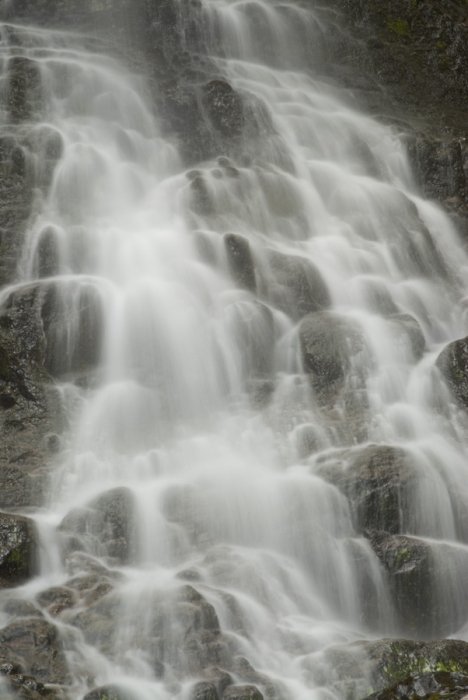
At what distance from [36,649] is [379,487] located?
450 cm

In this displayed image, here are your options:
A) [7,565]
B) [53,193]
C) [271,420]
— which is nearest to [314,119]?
[53,193]

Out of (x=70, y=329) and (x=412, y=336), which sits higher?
(x=70, y=329)

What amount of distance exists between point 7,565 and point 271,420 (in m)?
4.63

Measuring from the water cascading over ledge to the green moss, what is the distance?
4.87 meters

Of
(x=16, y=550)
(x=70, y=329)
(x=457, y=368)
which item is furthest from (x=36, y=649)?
(x=457, y=368)

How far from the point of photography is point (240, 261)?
13578mm

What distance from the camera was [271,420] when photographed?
11.2 m

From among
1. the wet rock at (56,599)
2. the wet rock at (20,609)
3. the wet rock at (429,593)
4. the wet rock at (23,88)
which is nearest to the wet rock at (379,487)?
the wet rock at (429,593)

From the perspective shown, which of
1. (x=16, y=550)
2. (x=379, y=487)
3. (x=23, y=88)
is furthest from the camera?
(x=23, y=88)

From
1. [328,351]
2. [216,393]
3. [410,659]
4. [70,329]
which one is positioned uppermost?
[70,329]

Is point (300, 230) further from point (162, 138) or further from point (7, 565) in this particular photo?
point (7, 565)

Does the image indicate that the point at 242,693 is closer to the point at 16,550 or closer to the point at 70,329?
the point at 16,550

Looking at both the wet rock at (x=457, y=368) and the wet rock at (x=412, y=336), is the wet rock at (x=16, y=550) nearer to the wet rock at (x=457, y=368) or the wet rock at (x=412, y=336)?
the wet rock at (x=457, y=368)

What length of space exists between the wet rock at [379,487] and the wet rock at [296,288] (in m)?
4.33
